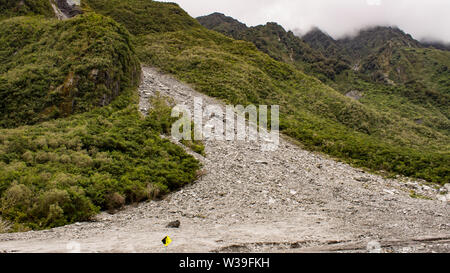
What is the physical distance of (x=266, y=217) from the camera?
941 centimetres

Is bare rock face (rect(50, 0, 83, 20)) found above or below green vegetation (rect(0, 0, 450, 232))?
above

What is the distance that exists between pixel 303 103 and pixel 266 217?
2875 centimetres

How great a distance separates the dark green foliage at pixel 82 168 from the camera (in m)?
8.27

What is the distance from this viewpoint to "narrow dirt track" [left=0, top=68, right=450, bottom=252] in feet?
20.3

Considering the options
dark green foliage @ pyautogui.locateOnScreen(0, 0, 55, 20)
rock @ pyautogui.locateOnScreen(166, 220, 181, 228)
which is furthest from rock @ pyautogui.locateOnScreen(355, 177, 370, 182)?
dark green foliage @ pyautogui.locateOnScreen(0, 0, 55, 20)

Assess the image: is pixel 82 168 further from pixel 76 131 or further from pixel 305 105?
pixel 305 105

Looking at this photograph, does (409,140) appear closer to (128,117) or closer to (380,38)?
(128,117)

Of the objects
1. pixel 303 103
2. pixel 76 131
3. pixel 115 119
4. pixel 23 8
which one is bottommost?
pixel 76 131

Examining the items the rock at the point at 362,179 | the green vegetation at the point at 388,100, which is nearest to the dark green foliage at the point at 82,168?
the rock at the point at 362,179

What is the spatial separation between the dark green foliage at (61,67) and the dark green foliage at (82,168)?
254 cm

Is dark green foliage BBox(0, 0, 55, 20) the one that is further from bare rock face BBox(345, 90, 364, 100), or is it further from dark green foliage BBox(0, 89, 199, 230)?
bare rock face BBox(345, 90, 364, 100)

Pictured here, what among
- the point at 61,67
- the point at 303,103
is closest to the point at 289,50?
the point at 303,103

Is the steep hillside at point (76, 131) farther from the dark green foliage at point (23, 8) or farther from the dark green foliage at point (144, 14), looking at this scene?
the dark green foliage at point (144, 14)

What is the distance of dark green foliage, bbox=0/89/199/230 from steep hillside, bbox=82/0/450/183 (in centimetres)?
1370
